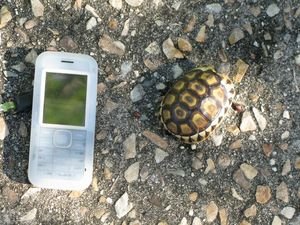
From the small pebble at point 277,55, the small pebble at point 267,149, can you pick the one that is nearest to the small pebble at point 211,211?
the small pebble at point 267,149

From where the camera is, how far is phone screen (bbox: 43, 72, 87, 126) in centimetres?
178

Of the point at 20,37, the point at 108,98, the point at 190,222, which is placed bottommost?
the point at 190,222

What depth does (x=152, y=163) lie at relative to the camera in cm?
186

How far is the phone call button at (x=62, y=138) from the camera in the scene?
1791mm

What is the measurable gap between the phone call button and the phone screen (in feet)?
0.09

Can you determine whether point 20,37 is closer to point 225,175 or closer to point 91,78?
point 91,78

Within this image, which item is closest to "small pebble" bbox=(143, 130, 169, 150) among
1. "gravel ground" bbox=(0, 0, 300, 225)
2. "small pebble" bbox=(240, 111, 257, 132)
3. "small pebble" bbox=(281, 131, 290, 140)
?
"gravel ground" bbox=(0, 0, 300, 225)

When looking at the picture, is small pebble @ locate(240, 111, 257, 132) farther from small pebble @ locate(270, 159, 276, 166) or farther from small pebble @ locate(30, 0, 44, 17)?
small pebble @ locate(30, 0, 44, 17)

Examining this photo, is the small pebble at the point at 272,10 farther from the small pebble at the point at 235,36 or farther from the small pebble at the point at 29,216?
the small pebble at the point at 29,216

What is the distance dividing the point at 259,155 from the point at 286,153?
0.27 ft

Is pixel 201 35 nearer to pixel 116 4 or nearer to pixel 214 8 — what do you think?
pixel 214 8

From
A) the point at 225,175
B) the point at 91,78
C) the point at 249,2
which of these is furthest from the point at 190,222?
the point at 249,2

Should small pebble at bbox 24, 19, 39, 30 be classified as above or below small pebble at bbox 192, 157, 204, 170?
above

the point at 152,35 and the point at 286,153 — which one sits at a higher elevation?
the point at 152,35
